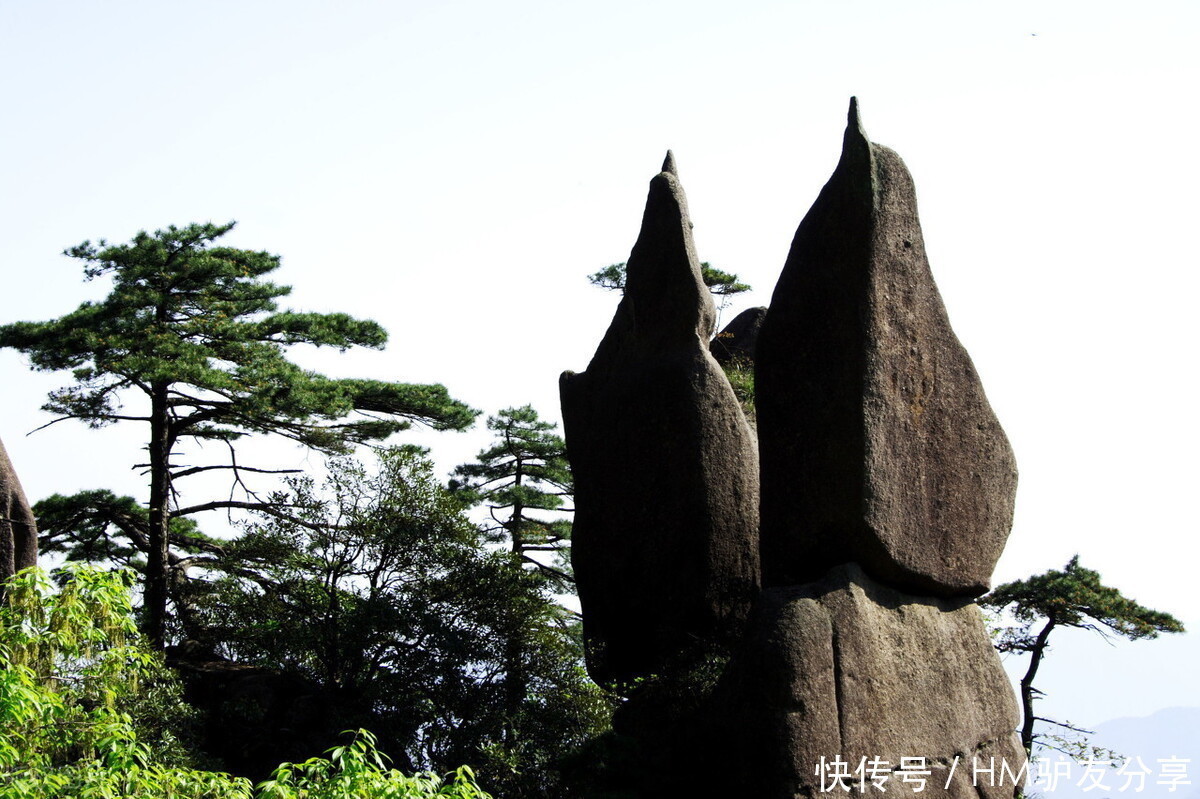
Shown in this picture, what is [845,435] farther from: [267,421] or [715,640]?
[267,421]

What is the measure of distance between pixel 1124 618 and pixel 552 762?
820cm

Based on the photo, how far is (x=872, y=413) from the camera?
8836 mm

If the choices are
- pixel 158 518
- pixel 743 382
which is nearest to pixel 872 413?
pixel 743 382

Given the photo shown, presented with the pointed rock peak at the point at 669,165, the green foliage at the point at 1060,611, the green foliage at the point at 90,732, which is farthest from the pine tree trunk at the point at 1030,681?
the green foliage at the point at 90,732

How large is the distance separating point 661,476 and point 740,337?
6.36 metres

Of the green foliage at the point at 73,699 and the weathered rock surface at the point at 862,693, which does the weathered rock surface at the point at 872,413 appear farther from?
the green foliage at the point at 73,699

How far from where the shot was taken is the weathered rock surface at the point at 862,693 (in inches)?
313

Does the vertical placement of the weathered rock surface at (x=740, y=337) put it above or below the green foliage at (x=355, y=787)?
above

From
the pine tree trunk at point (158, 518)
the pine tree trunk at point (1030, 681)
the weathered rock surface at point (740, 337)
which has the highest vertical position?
the weathered rock surface at point (740, 337)

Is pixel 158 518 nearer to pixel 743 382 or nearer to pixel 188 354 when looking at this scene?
pixel 188 354

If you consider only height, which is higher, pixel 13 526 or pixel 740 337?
pixel 740 337

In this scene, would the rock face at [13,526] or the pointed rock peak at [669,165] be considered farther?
the pointed rock peak at [669,165]

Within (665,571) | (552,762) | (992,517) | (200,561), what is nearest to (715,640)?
(665,571)

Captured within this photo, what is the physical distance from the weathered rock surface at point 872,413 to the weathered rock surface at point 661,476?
6.82ft
